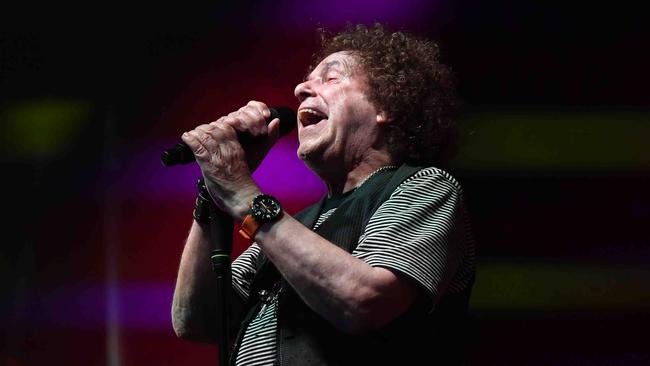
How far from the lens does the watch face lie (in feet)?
5.04

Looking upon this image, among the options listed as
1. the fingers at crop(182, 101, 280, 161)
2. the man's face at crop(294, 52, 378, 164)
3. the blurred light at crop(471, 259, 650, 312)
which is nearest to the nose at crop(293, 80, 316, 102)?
the man's face at crop(294, 52, 378, 164)

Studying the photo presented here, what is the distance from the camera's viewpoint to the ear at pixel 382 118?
6.41ft

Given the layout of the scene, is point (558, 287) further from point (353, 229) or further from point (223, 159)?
point (223, 159)

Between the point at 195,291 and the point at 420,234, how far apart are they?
1.80ft

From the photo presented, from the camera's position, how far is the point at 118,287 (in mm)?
2480

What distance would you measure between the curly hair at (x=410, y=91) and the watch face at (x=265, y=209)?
1.51 feet

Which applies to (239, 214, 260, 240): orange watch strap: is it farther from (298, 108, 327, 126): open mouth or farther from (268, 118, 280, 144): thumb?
(298, 108, 327, 126): open mouth

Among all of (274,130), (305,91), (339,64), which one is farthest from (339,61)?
(274,130)

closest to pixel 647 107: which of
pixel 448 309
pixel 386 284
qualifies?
pixel 448 309

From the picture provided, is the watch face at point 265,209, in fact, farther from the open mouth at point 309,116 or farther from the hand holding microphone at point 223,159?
the open mouth at point 309,116

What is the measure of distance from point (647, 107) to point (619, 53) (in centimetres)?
14

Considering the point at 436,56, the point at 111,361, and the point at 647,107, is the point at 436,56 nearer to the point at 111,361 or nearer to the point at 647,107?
the point at 647,107

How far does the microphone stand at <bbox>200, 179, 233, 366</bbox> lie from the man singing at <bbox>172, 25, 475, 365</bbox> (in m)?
0.03

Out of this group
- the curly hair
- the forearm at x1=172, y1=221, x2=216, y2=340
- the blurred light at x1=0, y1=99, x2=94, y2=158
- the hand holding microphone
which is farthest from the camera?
the blurred light at x1=0, y1=99, x2=94, y2=158
